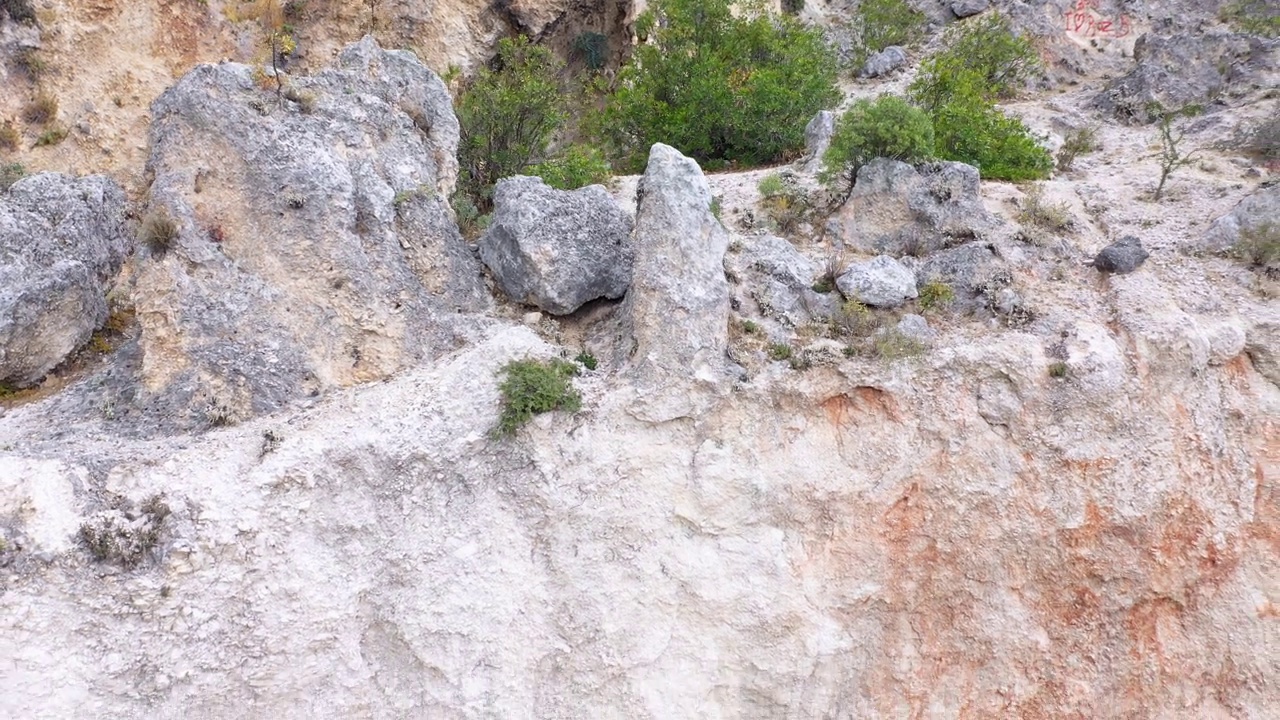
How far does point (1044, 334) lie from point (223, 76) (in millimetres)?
11965

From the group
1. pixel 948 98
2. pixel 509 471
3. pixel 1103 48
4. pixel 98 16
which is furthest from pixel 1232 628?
pixel 98 16

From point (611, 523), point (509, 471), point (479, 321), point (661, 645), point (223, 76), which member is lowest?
point (661, 645)

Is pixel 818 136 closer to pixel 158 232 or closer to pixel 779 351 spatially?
pixel 779 351

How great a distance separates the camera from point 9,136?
1311cm

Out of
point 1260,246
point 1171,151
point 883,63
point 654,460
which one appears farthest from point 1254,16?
point 654,460

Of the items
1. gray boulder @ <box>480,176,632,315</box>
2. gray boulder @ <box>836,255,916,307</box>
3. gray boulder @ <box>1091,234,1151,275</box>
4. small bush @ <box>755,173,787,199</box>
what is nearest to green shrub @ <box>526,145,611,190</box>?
gray boulder @ <box>480,176,632,315</box>

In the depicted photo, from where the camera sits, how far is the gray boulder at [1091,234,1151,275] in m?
10.3

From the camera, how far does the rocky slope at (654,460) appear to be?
25.7ft

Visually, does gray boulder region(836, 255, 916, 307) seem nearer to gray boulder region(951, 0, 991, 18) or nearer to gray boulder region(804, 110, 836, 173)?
gray boulder region(804, 110, 836, 173)

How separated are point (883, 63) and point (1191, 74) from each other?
26.1 ft

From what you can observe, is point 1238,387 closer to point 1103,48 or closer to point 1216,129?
point 1216,129

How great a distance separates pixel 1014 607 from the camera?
9.14 meters

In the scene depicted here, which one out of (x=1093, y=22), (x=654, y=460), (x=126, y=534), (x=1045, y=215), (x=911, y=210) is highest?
(x=1093, y=22)

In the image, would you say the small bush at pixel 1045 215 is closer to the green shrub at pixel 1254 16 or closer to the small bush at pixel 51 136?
the green shrub at pixel 1254 16
